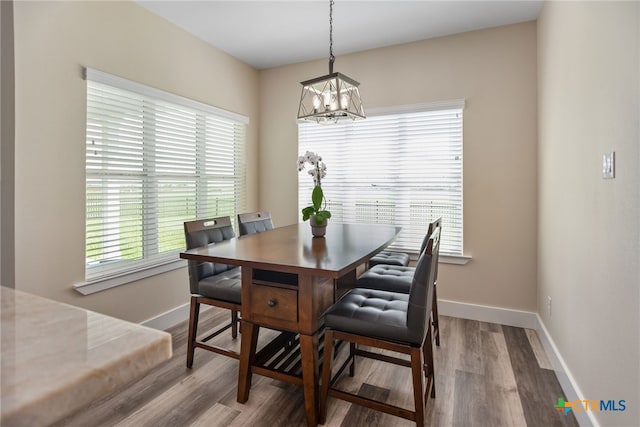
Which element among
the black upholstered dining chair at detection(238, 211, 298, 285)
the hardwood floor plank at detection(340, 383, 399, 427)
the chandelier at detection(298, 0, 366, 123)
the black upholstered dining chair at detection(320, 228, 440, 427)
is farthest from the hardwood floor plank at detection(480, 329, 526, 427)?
the chandelier at detection(298, 0, 366, 123)

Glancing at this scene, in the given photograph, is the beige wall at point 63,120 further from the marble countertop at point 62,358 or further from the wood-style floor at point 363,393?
the marble countertop at point 62,358

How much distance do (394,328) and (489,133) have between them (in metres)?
2.28

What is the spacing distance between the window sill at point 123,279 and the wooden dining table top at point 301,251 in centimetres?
102

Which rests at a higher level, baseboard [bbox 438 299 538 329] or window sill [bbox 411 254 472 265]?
window sill [bbox 411 254 472 265]

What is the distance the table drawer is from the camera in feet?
5.66

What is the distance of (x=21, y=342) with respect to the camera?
1.59ft

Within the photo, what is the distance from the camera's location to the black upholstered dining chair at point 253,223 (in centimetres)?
280

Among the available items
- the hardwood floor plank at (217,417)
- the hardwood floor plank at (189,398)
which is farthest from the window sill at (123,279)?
the hardwood floor plank at (217,417)

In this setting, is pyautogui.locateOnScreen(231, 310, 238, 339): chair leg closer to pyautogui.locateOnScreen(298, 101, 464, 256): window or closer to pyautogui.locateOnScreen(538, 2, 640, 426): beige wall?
pyautogui.locateOnScreen(298, 101, 464, 256): window

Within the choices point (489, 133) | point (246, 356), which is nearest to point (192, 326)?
point (246, 356)

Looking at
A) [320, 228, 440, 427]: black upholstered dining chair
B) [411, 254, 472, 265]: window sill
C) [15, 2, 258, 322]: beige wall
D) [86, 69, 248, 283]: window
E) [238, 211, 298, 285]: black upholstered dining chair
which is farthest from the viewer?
[411, 254, 472, 265]: window sill

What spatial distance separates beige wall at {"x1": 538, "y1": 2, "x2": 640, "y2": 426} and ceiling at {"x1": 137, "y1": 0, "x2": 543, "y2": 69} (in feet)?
1.80

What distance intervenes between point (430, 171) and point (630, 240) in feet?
7.03

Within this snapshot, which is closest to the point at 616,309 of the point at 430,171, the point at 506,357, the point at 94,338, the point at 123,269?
the point at 506,357
